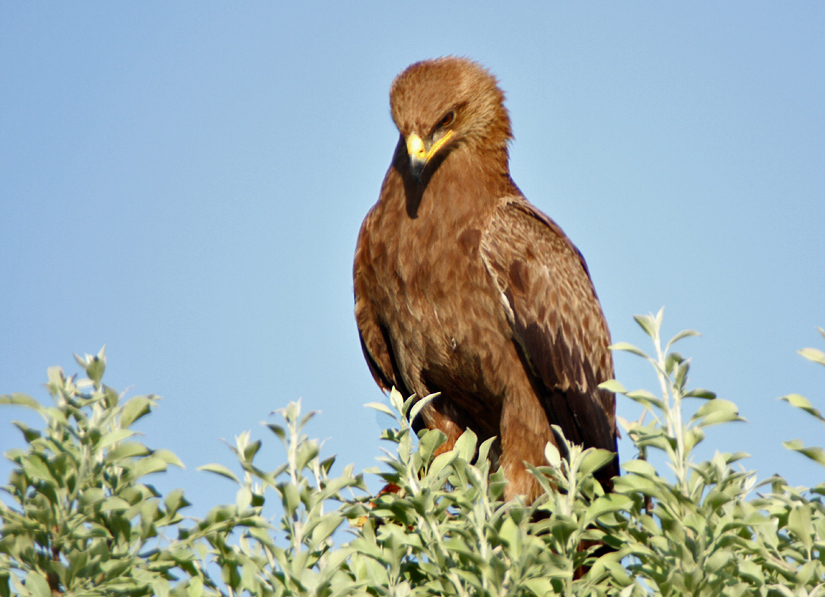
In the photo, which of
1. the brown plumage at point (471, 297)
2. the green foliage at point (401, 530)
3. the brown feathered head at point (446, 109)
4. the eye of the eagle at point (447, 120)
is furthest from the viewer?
the eye of the eagle at point (447, 120)

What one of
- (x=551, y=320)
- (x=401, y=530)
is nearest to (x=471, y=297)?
(x=551, y=320)

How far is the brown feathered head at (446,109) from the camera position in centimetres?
612

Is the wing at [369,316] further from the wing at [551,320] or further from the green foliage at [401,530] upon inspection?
the green foliage at [401,530]

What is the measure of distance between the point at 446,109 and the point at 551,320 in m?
1.73

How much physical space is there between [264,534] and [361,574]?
33 cm

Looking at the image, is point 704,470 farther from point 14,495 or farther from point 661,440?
point 14,495

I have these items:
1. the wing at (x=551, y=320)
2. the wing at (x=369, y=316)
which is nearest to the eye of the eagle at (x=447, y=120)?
the wing at (x=551, y=320)

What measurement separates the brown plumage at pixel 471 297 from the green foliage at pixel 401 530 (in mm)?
2954

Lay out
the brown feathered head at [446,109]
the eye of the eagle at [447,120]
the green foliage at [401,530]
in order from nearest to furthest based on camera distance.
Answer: the green foliage at [401,530], the brown feathered head at [446,109], the eye of the eagle at [447,120]

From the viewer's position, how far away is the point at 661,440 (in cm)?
266

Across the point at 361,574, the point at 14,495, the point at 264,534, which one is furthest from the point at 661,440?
the point at 14,495

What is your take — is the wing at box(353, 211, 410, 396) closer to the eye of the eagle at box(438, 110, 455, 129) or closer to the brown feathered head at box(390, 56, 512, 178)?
the brown feathered head at box(390, 56, 512, 178)

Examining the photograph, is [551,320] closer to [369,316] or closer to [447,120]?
[369,316]

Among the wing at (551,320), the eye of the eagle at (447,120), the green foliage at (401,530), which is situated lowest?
the green foliage at (401,530)
